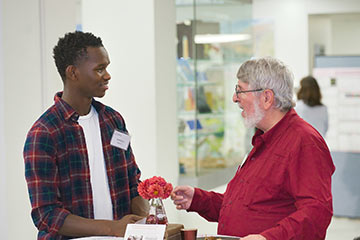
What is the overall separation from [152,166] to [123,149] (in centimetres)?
189

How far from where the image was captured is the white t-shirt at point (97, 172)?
8.10 feet

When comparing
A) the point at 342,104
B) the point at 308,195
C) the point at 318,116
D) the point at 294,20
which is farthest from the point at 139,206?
the point at 294,20

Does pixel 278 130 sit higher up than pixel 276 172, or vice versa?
pixel 278 130

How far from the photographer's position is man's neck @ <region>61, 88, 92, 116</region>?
2.47m

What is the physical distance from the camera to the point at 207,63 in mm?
6020

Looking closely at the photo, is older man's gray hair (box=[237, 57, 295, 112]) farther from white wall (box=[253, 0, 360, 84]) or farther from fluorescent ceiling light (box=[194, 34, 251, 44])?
white wall (box=[253, 0, 360, 84])

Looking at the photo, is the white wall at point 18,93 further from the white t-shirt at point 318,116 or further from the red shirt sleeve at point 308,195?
the white t-shirt at point 318,116

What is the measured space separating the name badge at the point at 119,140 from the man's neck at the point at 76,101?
7.1 inches

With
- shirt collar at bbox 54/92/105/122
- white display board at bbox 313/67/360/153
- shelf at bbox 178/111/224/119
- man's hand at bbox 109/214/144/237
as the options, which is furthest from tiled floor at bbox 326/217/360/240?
shirt collar at bbox 54/92/105/122

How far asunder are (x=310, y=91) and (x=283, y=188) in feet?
17.4

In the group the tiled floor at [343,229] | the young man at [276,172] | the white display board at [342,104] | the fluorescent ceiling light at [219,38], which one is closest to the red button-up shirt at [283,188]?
the young man at [276,172]

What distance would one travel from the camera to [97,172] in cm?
248

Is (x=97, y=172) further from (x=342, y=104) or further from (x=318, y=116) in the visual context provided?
(x=342, y=104)

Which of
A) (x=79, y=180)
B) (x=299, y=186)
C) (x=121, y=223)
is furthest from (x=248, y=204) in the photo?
(x=79, y=180)
